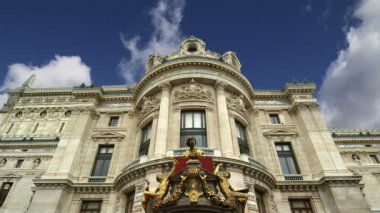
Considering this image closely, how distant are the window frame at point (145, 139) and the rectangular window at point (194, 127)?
3.39m

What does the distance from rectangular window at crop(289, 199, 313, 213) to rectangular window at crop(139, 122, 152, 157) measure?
12.9 meters

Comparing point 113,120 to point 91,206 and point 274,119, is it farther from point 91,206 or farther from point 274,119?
point 274,119

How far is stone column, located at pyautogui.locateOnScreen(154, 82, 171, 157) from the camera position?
2042cm

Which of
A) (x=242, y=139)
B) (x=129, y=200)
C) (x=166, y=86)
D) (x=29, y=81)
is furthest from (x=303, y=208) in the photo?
(x=29, y=81)

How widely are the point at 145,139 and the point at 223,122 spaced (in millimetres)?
7722

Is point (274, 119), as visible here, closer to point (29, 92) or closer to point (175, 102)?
point (175, 102)

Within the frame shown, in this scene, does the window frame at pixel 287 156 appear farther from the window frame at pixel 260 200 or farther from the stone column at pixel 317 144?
the window frame at pixel 260 200

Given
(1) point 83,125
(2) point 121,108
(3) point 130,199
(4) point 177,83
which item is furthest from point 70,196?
(4) point 177,83

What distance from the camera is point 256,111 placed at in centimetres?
2866

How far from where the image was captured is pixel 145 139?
24953mm

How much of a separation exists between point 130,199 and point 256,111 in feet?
51.8

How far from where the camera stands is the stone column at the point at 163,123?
20.4 m

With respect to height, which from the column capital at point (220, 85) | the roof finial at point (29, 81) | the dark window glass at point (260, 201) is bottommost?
the dark window glass at point (260, 201)

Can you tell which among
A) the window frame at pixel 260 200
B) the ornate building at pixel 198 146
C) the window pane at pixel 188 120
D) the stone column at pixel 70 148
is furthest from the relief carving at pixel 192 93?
the stone column at pixel 70 148
